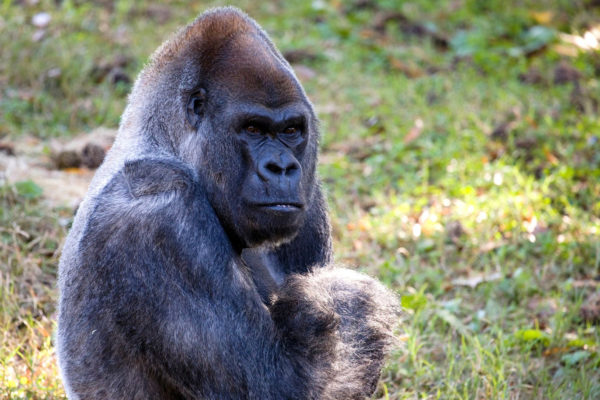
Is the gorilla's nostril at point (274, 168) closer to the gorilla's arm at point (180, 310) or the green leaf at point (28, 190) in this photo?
the gorilla's arm at point (180, 310)

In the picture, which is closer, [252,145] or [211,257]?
[211,257]

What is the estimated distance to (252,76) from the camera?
3367mm

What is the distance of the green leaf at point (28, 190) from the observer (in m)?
5.55

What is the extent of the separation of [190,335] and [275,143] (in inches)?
35.3

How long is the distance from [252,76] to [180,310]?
1.05 m

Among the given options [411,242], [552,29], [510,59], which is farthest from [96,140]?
[552,29]

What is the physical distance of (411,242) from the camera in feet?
19.1

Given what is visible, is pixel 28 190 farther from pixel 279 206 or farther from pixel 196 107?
pixel 279 206

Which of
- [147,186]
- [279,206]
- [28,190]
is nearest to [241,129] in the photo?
[279,206]

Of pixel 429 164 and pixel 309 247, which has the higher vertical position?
pixel 309 247

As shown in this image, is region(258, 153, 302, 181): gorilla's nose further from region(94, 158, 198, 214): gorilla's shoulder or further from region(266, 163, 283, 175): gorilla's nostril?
region(94, 158, 198, 214): gorilla's shoulder

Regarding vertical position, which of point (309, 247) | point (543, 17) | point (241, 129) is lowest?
point (543, 17)

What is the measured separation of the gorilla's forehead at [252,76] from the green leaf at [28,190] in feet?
8.77

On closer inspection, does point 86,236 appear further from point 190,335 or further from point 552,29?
point 552,29
